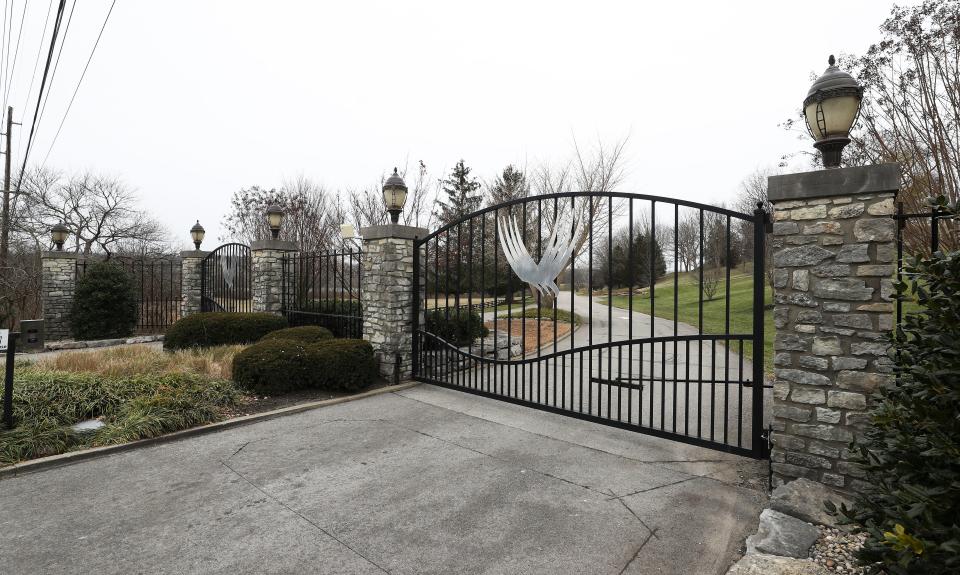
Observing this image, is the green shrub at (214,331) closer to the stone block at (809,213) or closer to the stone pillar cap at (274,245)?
the stone pillar cap at (274,245)

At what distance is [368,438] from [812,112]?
196 inches

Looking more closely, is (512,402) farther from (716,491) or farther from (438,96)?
(438,96)

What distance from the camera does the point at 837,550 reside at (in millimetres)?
2621

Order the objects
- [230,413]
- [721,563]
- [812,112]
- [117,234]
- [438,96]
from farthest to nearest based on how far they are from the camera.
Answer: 1. [117,234]
2. [438,96]
3. [230,413]
4. [812,112]
5. [721,563]

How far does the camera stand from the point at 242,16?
548 centimetres

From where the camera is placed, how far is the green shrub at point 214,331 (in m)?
8.83

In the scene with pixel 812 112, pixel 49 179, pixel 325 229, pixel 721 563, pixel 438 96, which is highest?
pixel 438 96

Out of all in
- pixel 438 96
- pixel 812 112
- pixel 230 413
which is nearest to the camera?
pixel 812 112

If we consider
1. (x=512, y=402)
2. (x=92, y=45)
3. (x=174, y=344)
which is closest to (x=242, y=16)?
(x=92, y=45)

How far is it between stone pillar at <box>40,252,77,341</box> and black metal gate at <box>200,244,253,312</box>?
288 cm

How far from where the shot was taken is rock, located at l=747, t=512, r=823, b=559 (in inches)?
102

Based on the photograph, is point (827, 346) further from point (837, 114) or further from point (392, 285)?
point (392, 285)

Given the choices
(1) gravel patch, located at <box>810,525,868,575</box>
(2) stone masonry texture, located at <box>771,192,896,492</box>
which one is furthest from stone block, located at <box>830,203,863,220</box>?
(1) gravel patch, located at <box>810,525,868,575</box>

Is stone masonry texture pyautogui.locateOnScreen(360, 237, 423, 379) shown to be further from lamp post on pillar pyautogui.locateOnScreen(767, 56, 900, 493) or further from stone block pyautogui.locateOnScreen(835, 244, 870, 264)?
stone block pyautogui.locateOnScreen(835, 244, 870, 264)
